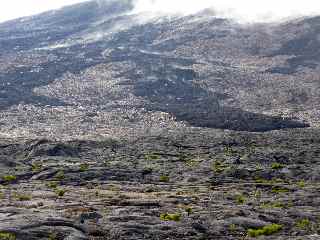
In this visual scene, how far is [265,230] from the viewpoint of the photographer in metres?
35.3

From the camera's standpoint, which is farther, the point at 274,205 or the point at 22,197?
the point at 22,197

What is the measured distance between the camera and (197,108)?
147625 millimetres

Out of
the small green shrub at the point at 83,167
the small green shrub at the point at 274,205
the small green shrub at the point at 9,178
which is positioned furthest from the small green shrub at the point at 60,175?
the small green shrub at the point at 274,205

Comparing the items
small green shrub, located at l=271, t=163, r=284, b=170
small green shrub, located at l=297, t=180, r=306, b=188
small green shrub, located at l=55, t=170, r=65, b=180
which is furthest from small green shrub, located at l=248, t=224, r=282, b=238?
small green shrub, located at l=271, t=163, r=284, b=170

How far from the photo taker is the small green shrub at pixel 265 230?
34.7 m

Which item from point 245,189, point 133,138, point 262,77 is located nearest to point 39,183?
point 245,189

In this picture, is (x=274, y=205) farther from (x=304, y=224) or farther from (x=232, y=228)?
(x=232, y=228)

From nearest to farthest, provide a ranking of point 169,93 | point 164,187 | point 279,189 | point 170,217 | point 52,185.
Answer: point 170,217, point 279,189, point 52,185, point 164,187, point 169,93

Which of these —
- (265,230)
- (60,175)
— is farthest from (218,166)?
(265,230)

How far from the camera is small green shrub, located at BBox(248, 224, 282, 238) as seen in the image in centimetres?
3472

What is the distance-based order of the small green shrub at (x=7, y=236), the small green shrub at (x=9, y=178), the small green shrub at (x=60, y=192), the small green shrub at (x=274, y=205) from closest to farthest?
1. the small green shrub at (x=7, y=236)
2. the small green shrub at (x=274, y=205)
3. the small green shrub at (x=60, y=192)
4. the small green shrub at (x=9, y=178)

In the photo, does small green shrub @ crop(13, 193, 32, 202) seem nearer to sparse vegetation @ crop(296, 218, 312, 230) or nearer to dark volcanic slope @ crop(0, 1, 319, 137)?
sparse vegetation @ crop(296, 218, 312, 230)

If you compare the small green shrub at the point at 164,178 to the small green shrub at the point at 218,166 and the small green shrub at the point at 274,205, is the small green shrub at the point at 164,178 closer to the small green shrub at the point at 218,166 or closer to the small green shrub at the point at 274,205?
the small green shrub at the point at 218,166

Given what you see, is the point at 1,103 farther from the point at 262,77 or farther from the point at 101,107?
the point at 262,77
